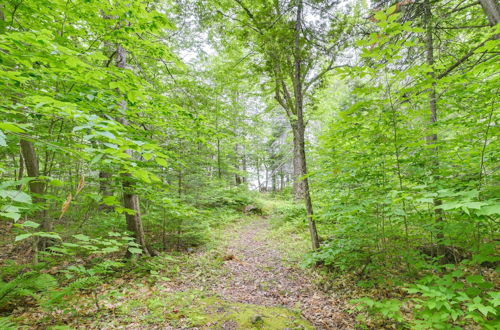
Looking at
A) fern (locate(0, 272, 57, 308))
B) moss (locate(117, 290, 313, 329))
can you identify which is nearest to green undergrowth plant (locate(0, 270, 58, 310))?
fern (locate(0, 272, 57, 308))

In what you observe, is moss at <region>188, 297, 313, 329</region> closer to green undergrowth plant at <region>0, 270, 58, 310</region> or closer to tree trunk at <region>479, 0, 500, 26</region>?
green undergrowth plant at <region>0, 270, 58, 310</region>

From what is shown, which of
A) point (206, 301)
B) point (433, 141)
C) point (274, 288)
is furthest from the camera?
point (274, 288)

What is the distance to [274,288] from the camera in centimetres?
474

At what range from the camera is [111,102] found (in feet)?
10.3

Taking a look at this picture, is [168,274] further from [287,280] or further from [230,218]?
[230,218]

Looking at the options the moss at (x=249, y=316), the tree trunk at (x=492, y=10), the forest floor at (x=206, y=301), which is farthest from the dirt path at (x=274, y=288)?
the tree trunk at (x=492, y=10)

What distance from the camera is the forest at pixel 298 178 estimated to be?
2.33 m

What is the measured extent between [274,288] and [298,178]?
2479 mm

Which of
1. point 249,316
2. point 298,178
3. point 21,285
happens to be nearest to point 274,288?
point 249,316

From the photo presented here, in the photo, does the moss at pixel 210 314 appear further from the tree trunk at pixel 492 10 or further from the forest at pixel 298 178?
the tree trunk at pixel 492 10

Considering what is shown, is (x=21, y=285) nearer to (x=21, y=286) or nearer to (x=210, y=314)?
(x=21, y=286)

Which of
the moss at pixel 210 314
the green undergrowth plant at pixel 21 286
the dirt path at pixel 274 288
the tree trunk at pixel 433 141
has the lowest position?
the dirt path at pixel 274 288

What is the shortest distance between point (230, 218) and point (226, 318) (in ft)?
26.2

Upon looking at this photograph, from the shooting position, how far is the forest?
2.33 meters
